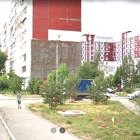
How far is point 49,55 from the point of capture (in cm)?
A: 5016

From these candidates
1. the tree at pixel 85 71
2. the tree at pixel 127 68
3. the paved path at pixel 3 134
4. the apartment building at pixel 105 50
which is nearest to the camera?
the paved path at pixel 3 134

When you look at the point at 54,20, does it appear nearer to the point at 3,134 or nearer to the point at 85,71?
the point at 85,71

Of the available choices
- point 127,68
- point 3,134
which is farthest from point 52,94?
point 127,68

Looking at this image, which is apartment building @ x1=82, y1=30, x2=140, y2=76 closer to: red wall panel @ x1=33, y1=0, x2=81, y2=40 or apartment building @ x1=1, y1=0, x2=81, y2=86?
apartment building @ x1=1, y1=0, x2=81, y2=86

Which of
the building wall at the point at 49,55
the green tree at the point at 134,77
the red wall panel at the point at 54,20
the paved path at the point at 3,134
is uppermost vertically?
the red wall panel at the point at 54,20

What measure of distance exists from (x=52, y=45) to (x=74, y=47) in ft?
17.1

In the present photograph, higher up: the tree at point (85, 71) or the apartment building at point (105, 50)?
the apartment building at point (105, 50)

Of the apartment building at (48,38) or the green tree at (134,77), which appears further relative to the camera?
the green tree at (134,77)

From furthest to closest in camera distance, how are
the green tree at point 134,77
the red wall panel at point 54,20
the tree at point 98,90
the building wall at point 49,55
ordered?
the green tree at point 134,77
the building wall at point 49,55
the red wall panel at point 54,20
the tree at point 98,90

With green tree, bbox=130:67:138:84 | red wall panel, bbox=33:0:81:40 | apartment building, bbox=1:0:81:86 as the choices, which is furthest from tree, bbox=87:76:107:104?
green tree, bbox=130:67:138:84

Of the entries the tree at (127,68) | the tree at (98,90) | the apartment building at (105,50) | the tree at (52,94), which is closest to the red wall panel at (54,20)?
the tree at (127,68)

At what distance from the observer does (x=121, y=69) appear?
60.1 metres

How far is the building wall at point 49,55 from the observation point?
162 feet

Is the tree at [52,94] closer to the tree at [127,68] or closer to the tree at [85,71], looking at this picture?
the tree at [85,71]
